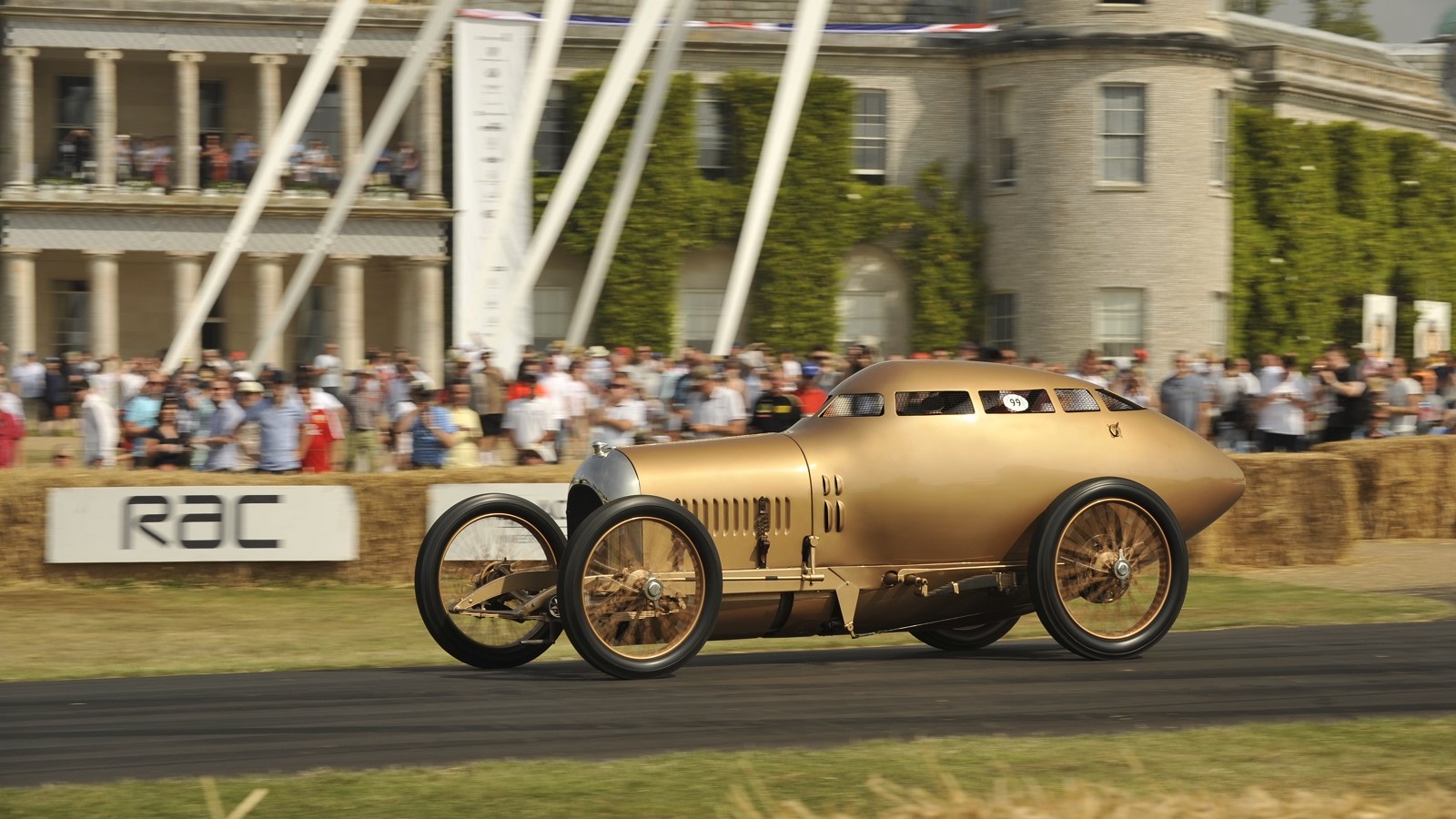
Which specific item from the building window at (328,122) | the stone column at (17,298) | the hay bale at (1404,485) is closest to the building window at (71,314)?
the stone column at (17,298)

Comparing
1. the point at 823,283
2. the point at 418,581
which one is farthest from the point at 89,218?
the point at 418,581

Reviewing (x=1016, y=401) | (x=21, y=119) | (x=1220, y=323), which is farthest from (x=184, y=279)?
(x=1016, y=401)

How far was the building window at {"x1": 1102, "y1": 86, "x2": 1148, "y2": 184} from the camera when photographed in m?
37.3

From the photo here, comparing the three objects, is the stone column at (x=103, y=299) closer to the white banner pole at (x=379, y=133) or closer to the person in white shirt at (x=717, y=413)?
the white banner pole at (x=379, y=133)

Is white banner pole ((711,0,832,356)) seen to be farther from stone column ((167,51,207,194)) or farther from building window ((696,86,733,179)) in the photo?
stone column ((167,51,207,194))

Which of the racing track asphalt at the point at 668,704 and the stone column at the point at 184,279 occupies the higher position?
the stone column at the point at 184,279

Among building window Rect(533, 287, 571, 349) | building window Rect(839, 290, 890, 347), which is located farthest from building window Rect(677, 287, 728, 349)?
building window Rect(839, 290, 890, 347)

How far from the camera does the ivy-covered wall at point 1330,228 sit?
1585 inches

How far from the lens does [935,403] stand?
1079 cm

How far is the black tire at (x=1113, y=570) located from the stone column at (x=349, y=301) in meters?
30.2

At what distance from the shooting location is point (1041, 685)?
32.9 feet

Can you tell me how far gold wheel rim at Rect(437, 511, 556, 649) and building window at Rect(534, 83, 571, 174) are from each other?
27415 millimetres

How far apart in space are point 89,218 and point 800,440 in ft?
102

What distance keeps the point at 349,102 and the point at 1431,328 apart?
2447 centimetres
